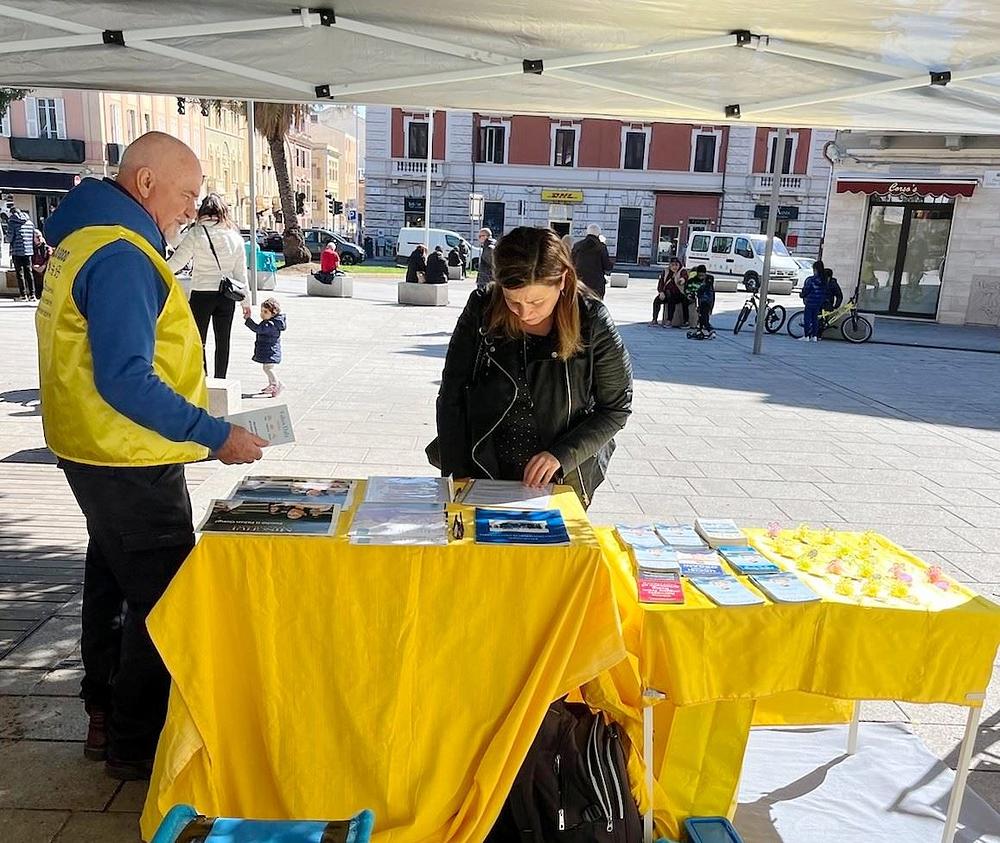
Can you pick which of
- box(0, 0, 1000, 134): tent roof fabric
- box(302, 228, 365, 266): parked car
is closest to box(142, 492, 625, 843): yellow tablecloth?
box(0, 0, 1000, 134): tent roof fabric

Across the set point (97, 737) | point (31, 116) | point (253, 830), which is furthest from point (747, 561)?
point (31, 116)

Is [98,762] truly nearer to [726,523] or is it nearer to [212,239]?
[726,523]

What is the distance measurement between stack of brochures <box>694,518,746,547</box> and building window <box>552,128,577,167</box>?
138 ft

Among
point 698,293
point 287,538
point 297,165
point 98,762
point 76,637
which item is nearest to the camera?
point 287,538

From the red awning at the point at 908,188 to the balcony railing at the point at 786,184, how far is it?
22473mm

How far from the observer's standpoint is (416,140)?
42.5 metres

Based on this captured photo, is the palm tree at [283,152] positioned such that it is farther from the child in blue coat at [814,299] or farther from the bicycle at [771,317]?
the child in blue coat at [814,299]

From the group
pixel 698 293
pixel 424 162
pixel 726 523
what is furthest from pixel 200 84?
pixel 424 162

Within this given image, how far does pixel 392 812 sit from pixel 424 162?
140ft

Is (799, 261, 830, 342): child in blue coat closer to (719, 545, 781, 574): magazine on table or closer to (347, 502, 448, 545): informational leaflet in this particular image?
(719, 545, 781, 574): magazine on table

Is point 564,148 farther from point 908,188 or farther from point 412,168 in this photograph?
point 908,188

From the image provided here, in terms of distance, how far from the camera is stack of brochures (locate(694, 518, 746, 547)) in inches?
109

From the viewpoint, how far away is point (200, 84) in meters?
4.34

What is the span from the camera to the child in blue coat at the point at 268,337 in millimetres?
8586
